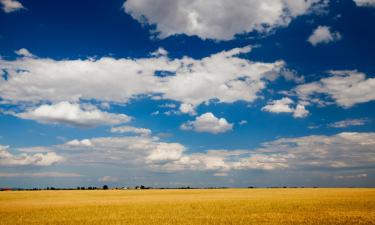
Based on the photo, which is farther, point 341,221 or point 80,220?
point 80,220

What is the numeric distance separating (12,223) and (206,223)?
16796mm

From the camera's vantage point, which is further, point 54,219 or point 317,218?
point 54,219

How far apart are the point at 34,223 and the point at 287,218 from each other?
72.5 ft

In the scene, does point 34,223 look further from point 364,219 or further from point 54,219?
point 364,219

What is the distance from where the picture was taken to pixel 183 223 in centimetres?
2734

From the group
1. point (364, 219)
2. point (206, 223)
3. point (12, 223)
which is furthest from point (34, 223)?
point (364, 219)

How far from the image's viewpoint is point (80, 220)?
3066 centimetres

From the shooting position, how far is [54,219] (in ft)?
104

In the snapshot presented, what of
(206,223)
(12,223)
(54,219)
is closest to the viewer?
(206,223)

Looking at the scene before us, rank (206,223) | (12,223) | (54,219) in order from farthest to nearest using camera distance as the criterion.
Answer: (54,219) < (12,223) < (206,223)

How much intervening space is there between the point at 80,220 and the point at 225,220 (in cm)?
1323

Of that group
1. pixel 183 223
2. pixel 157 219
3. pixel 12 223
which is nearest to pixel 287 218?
pixel 183 223

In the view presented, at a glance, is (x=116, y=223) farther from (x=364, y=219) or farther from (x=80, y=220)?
(x=364, y=219)

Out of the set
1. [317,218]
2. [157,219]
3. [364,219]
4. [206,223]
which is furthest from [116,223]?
[364,219]
